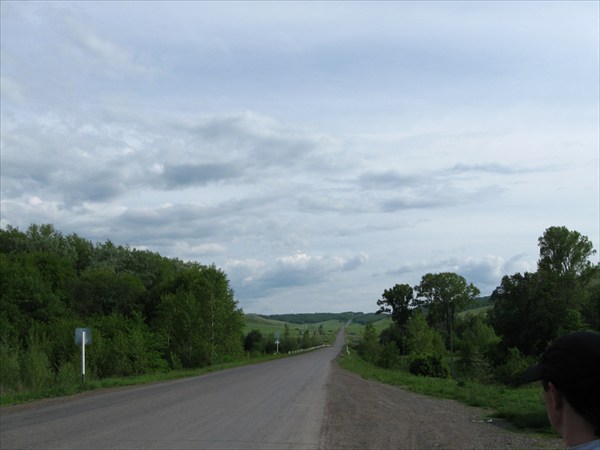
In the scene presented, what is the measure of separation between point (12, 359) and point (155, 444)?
65.4 feet

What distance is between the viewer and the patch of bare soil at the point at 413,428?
12.3 meters

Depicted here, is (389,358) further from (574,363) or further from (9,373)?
(574,363)

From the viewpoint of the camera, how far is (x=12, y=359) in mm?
28531

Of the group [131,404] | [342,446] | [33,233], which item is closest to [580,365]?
[342,446]

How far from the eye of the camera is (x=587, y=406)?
217cm

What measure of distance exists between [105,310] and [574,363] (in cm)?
7586

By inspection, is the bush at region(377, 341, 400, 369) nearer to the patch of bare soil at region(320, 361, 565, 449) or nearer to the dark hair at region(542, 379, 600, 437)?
the patch of bare soil at region(320, 361, 565, 449)

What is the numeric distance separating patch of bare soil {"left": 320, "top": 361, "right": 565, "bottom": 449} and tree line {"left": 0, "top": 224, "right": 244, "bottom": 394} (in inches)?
593

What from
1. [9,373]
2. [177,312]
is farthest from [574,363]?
[177,312]

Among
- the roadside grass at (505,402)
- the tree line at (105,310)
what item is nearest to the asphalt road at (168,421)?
the roadside grass at (505,402)

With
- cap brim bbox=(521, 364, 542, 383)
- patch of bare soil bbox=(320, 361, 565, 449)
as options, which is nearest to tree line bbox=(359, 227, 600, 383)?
patch of bare soil bbox=(320, 361, 565, 449)

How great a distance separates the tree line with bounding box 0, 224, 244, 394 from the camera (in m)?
41.4

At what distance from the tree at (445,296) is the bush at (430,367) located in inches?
1683

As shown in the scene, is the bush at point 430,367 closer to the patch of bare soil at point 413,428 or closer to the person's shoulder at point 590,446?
the patch of bare soil at point 413,428
